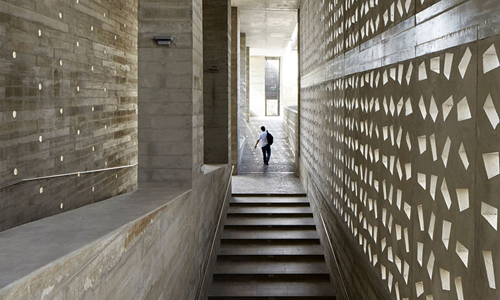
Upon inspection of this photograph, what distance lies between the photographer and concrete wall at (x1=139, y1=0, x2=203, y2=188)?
21.9 ft

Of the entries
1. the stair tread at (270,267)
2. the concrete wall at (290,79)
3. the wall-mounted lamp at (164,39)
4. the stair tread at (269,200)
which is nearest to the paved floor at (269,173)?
the stair tread at (269,200)

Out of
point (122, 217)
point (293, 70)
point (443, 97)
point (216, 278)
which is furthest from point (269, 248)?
point (293, 70)

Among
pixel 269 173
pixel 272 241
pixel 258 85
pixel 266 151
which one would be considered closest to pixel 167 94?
pixel 272 241

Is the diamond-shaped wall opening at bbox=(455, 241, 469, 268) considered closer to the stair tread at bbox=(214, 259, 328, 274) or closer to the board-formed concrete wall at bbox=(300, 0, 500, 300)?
the board-formed concrete wall at bbox=(300, 0, 500, 300)

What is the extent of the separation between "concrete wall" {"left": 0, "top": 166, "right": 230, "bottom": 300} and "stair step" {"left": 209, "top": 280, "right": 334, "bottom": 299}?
0.81 m

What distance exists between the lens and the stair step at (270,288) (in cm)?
841

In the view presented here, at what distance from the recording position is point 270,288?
28.2ft

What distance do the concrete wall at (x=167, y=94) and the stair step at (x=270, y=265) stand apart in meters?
3.05

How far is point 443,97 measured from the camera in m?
3.13

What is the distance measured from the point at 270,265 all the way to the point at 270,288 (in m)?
0.72

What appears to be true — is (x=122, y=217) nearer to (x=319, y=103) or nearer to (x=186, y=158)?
(x=186, y=158)

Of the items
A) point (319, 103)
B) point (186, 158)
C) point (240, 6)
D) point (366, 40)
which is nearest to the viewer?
point (366, 40)

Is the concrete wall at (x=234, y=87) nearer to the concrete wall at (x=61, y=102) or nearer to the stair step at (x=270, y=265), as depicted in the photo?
the concrete wall at (x=61, y=102)

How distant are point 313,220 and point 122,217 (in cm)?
680
